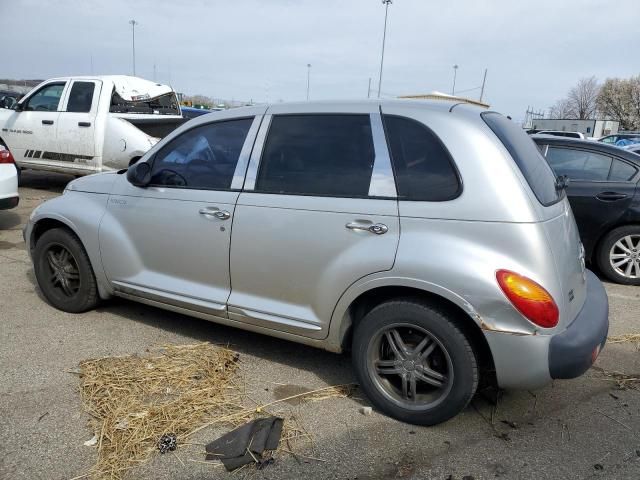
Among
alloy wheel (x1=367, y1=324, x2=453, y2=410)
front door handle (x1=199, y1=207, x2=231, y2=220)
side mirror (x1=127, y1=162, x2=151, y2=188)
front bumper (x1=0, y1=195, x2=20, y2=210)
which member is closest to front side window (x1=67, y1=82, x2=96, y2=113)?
front bumper (x1=0, y1=195, x2=20, y2=210)

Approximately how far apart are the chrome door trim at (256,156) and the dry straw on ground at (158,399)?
1250 millimetres

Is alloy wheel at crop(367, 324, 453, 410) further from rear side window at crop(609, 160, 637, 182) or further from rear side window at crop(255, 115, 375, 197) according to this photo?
rear side window at crop(609, 160, 637, 182)

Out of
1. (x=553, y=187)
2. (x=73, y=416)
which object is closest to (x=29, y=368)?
(x=73, y=416)

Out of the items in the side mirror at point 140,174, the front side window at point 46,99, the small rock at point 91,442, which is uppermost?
the front side window at point 46,99

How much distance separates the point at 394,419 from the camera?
303 cm

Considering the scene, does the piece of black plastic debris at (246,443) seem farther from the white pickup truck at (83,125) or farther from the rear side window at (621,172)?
the white pickup truck at (83,125)

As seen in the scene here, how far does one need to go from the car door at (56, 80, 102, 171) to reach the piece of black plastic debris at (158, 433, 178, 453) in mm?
7313

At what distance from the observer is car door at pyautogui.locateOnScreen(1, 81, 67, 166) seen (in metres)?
9.27

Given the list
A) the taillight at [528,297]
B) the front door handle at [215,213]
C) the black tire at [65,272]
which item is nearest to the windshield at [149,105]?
the black tire at [65,272]

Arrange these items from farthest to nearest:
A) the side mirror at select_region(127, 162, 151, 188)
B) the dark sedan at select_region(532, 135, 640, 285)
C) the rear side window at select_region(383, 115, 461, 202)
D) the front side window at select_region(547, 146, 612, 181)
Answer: the front side window at select_region(547, 146, 612, 181) < the dark sedan at select_region(532, 135, 640, 285) < the side mirror at select_region(127, 162, 151, 188) < the rear side window at select_region(383, 115, 461, 202)

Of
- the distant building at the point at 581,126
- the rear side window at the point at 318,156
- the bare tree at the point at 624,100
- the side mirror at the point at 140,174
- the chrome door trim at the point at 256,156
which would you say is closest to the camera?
the rear side window at the point at 318,156

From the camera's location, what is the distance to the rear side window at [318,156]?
10.1 feet

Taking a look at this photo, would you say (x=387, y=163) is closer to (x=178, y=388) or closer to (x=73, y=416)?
(x=178, y=388)

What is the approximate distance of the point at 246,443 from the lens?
2.74 meters
